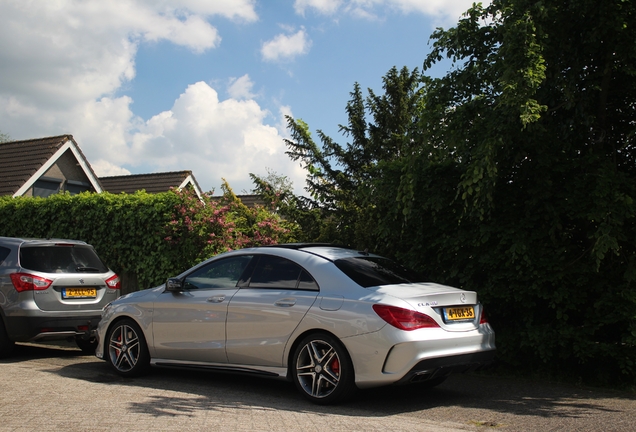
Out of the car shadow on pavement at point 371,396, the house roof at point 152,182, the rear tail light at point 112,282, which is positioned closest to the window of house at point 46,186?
the house roof at point 152,182

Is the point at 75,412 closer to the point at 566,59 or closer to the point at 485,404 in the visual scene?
the point at 485,404

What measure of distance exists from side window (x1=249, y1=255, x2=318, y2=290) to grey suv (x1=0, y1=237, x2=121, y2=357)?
368 cm

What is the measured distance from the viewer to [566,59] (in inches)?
343

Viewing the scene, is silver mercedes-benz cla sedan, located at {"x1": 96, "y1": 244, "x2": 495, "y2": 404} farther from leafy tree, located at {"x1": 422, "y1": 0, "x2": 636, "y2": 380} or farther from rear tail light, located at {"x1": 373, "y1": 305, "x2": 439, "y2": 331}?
leafy tree, located at {"x1": 422, "y1": 0, "x2": 636, "y2": 380}

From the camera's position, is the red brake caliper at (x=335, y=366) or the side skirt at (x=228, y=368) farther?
the side skirt at (x=228, y=368)

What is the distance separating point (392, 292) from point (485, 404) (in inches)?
63.0

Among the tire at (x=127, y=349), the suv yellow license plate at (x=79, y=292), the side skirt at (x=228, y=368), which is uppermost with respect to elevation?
the suv yellow license plate at (x=79, y=292)

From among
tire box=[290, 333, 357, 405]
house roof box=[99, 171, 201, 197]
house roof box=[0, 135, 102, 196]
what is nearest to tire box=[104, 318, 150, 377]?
tire box=[290, 333, 357, 405]

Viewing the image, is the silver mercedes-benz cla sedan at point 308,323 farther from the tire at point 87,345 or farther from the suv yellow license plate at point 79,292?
the tire at point 87,345

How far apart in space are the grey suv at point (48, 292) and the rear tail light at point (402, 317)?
5.40m

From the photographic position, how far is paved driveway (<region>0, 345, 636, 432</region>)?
5.92 m

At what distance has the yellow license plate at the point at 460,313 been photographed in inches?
269

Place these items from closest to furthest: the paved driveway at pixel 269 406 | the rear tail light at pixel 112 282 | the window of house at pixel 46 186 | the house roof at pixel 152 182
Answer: the paved driveway at pixel 269 406, the rear tail light at pixel 112 282, the window of house at pixel 46 186, the house roof at pixel 152 182

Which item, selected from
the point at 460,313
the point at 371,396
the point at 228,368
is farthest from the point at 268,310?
the point at 460,313
